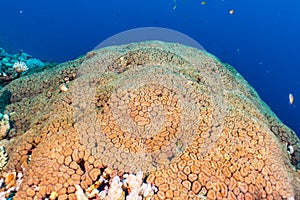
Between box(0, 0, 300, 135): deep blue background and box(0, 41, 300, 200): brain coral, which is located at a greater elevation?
box(0, 0, 300, 135): deep blue background

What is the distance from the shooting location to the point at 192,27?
113750mm

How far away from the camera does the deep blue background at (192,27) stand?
69.7 m

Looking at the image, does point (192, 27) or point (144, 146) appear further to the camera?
point (192, 27)

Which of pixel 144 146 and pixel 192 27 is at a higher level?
pixel 192 27

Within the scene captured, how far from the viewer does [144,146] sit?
3773mm

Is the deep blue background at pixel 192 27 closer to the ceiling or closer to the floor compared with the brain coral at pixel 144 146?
closer to the ceiling

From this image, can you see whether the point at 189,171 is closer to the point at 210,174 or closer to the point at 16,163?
the point at 210,174

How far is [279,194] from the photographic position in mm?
3670

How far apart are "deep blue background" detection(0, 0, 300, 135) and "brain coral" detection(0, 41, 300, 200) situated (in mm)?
51818

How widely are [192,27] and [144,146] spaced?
116444 millimetres

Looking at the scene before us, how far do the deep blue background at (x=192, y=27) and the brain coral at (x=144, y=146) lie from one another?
51.8 metres

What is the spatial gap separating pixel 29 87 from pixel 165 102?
3.71m

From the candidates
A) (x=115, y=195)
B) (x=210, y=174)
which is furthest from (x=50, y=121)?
(x=210, y=174)

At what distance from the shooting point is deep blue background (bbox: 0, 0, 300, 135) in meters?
69.7
